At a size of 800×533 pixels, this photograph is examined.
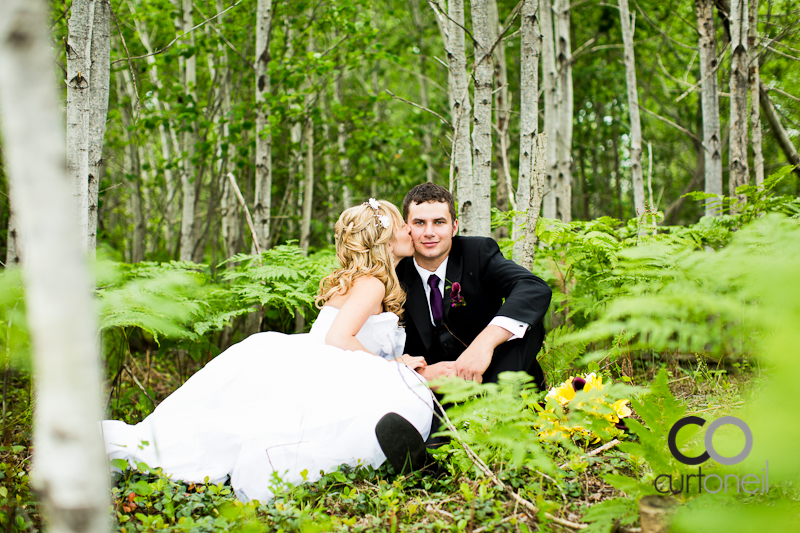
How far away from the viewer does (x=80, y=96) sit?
2.92 m

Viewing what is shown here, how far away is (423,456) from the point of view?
2.66 m

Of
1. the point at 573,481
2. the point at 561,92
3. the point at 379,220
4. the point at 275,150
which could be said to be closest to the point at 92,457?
the point at 573,481

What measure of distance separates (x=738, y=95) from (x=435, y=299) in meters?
3.62

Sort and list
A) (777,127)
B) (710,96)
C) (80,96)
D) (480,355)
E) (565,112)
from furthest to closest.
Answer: (565,112) → (710,96) → (777,127) → (480,355) → (80,96)

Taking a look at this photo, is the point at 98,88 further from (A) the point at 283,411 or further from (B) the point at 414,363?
(B) the point at 414,363

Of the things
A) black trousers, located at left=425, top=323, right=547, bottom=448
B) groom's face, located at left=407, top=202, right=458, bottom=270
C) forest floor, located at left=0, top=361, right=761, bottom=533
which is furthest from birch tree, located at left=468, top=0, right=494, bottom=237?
forest floor, located at left=0, top=361, right=761, bottom=533

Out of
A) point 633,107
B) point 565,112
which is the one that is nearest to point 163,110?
point 565,112

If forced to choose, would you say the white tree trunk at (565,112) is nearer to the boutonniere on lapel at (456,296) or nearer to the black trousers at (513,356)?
the boutonniere on lapel at (456,296)

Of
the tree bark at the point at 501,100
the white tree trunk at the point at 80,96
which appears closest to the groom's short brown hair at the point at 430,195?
the white tree trunk at the point at 80,96

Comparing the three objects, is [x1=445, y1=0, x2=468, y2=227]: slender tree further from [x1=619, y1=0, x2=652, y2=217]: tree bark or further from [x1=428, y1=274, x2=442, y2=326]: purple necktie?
[x1=619, y1=0, x2=652, y2=217]: tree bark

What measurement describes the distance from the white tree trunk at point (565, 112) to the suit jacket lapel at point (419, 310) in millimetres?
3044

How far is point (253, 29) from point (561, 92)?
4762 millimetres

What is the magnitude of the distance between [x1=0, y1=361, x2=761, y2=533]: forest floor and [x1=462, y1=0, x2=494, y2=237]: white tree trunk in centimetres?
209

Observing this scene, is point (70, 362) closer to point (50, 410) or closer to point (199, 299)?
point (50, 410)
